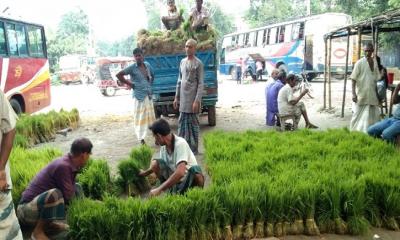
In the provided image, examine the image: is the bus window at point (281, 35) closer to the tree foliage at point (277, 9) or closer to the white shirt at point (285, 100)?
the tree foliage at point (277, 9)

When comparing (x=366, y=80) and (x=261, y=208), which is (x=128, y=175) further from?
(x=366, y=80)

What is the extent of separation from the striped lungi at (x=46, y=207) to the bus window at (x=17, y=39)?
7.09 meters

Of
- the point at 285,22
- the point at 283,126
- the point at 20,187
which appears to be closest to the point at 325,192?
the point at 20,187

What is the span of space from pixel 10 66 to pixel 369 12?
724 inches

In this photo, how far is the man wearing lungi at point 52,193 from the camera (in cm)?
338

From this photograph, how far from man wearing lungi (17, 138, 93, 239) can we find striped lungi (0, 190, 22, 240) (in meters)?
0.60

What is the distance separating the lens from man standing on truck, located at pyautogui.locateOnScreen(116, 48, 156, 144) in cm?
688

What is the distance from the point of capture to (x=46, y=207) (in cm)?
337

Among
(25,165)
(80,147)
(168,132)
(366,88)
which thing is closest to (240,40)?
(366,88)

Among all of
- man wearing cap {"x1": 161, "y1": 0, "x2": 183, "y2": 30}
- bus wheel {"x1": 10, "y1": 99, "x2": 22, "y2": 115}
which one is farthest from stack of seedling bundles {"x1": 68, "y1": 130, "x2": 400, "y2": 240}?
bus wheel {"x1": 10, "y1": 99, "x2": 22, "y2": 115}

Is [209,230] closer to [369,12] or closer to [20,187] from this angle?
[20,187]

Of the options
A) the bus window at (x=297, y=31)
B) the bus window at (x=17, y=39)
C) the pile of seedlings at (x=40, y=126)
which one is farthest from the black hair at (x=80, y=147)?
the bus window at (x=297, y=31)

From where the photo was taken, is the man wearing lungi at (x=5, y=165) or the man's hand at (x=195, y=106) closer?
the man wearing lungi at (x=5, y=165)

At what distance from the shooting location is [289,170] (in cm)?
421
